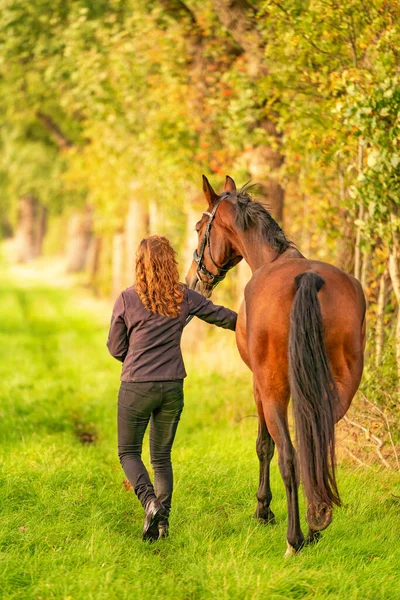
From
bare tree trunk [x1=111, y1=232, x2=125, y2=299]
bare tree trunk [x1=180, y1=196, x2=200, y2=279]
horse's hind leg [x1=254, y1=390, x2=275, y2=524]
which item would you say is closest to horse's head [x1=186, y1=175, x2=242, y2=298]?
horse's hind leg [x1=254, y1=390, x2=275, y2=524]

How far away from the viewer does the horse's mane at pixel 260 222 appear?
19.8 feet

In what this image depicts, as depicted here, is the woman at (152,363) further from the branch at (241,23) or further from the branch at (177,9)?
the branch at (177,9)

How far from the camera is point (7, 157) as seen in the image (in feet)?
105

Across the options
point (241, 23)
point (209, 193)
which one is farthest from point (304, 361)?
point (241, 23)

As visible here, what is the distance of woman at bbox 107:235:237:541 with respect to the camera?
5672 millimetres

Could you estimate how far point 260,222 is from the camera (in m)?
6.09

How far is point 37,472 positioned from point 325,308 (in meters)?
3.00

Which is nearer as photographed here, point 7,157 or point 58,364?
point 58,364

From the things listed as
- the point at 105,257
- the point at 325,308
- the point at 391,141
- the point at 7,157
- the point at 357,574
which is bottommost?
the point at 105,257

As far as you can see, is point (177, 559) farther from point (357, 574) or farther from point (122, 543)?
point (357, 574)

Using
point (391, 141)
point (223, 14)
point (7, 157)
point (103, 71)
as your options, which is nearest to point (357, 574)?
point (391, 141)

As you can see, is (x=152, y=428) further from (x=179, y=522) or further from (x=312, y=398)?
(x=312, y=398)

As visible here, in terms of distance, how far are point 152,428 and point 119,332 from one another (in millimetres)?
711

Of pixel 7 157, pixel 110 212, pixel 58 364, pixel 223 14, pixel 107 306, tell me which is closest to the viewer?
pixel 223 14
